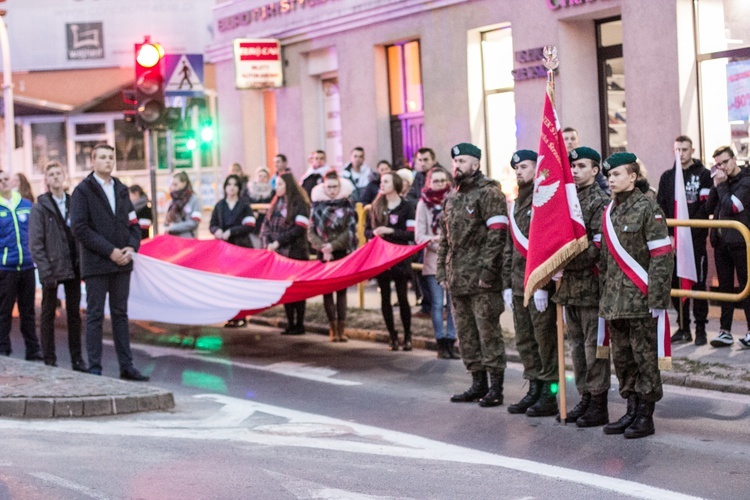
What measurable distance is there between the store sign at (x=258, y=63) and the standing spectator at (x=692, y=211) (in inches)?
481

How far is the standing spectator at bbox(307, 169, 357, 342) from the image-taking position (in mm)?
14680

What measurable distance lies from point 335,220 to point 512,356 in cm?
279

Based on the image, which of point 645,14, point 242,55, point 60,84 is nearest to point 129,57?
point 60,84

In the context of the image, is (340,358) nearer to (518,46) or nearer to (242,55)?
(518,46)

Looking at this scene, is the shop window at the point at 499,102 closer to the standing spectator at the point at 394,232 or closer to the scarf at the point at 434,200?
the standing spectator at the point at 394,232

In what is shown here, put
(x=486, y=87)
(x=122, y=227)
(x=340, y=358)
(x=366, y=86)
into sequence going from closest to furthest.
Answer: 1. (x=122, y=227)
2. (x=340, y=358)
3. (x=486, y=87)
4. (x=366, y=86)

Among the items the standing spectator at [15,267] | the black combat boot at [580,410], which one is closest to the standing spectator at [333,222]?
the standing spectator at [15,267]

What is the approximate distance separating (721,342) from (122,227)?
19.5 feet

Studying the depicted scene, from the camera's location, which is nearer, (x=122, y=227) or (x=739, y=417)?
(x=739, y=417)

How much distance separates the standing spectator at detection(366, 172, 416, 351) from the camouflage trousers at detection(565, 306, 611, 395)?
4261mm

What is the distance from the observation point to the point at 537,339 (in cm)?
1012

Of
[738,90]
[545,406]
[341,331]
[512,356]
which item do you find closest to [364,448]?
[545,406]

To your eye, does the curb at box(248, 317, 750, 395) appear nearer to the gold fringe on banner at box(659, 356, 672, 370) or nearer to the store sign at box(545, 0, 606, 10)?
the gold fringe on banner at box(659, 356, 672, 370)

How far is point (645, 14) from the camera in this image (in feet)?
53.6
